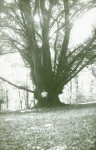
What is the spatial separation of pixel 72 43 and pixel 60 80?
15.0 ft

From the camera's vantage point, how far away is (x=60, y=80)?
1702cm

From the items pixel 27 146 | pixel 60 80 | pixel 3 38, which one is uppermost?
pixel 3 38

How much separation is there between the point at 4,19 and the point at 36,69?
4239 millimetres

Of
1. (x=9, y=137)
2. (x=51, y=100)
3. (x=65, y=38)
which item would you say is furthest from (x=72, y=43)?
(x=9, y=137)

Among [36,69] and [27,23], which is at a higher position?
[27,23]

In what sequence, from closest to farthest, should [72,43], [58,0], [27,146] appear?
[27,146]
[58,0]
[72,43]

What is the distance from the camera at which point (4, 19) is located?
52.7ft

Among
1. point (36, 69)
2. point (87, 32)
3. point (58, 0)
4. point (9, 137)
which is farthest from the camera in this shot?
point (87, 32)

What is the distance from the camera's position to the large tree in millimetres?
15171

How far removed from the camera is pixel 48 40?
54.1 feet

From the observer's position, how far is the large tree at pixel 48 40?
15.2 metres

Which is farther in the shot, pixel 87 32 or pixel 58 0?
pixel 87 32

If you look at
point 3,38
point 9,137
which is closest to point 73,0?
point 3,38

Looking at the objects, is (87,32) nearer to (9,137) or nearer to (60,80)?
(60,80)
